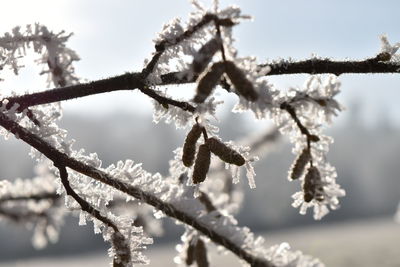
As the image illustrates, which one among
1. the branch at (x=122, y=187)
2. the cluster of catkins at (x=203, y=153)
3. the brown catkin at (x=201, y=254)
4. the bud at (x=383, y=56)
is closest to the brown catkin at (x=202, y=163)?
the cluster of catkins at (x=203, y=153)

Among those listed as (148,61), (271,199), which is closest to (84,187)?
(148,61)

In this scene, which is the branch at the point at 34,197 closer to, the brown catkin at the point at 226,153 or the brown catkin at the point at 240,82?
the brown catkin at the point at 226,153

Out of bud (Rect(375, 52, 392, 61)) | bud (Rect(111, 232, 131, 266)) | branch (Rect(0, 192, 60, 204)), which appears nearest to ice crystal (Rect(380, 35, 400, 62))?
bud (Rect(375, 52, 392, 61))

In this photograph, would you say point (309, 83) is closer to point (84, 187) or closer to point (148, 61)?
point (148, 61)

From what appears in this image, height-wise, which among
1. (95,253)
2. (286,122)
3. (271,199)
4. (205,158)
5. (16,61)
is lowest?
(205,158)

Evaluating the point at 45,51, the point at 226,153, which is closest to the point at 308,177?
the point at 226,153

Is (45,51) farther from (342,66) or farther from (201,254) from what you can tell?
(342,66)
